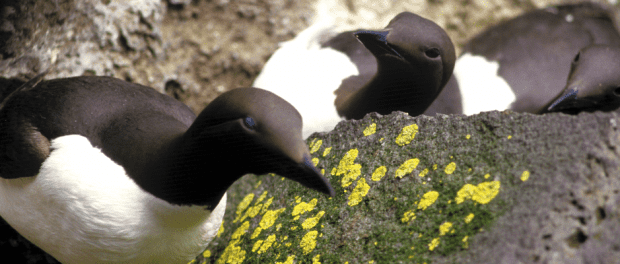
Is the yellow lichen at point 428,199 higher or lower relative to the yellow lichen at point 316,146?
higher

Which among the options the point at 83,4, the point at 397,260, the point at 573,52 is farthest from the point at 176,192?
the point at 573,52

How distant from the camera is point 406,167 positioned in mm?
2279

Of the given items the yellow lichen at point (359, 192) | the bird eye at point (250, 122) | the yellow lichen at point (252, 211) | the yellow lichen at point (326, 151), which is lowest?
the yellow lichen at point (252, 211)

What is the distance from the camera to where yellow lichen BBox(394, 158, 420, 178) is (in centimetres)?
226

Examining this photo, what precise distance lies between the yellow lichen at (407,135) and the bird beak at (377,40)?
931 millimetres

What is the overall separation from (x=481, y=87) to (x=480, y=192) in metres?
2.63

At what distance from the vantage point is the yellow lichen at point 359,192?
92.2 inches

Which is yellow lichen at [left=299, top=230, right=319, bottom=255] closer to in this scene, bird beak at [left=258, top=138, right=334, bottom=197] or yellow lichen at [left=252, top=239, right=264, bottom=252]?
yellow lichen at [left=252, top=239, right=264, bottom=252]

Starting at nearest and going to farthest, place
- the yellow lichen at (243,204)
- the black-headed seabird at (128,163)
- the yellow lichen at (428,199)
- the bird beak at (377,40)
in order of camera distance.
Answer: the black-headed seabird at (128,163) < the yellow lichen at (428,199) < the yellow lichen at (243,204) < the bird beak at (377,40)

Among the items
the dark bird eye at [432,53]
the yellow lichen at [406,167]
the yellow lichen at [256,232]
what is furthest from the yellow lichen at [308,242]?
the dark bird eye at [432,53]

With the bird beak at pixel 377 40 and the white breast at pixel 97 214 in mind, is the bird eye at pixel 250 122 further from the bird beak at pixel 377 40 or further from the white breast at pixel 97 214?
the bird beak at pixel 377 40

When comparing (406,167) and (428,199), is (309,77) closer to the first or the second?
(406,167)

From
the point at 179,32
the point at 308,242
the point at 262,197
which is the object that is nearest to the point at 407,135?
the point at 308,242

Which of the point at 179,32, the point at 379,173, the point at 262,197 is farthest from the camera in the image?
the point at 179,32
